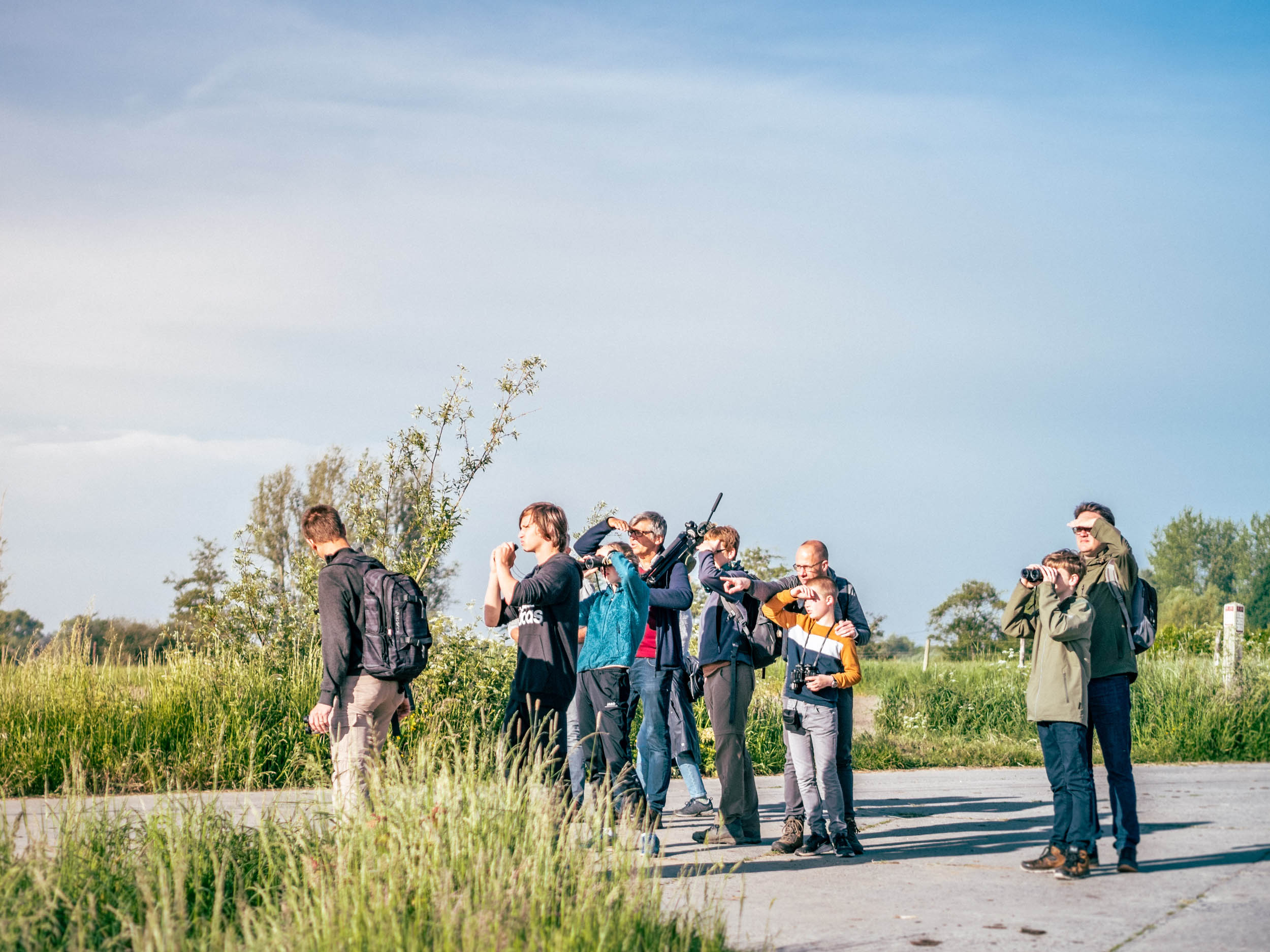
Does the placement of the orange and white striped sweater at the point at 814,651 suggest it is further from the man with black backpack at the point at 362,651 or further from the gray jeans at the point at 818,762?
the man with black backpack at the point at 362,651

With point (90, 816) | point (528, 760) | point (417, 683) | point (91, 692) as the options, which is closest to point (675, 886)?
point (528, 760)

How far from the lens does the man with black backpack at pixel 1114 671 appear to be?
6.44m

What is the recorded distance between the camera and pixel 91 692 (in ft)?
32.0

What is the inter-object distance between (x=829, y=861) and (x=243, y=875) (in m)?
3.22

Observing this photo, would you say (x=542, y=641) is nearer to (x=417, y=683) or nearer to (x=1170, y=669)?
(x=417, y=683)

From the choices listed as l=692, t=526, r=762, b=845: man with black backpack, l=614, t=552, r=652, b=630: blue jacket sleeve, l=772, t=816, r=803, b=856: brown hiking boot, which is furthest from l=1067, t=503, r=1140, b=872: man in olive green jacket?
l=614, t=552, r=652, b=630: blue jacket sleeve

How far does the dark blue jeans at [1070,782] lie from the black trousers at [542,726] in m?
2.49

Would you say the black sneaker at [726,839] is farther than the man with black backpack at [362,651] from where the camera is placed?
Yes

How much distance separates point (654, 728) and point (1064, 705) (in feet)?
7.32

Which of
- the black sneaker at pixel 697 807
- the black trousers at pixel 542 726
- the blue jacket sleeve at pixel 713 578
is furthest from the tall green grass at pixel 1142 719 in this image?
the black trousers at pixel 542 726

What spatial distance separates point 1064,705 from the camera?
6289mm

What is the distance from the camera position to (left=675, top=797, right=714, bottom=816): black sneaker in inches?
329

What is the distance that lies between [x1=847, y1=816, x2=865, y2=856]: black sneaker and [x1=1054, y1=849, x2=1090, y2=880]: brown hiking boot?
110 centimetres

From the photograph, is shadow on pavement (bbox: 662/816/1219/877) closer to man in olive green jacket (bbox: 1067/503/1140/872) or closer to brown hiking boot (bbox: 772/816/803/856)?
brown hiking boot (bbox: 772/816/803/856)
